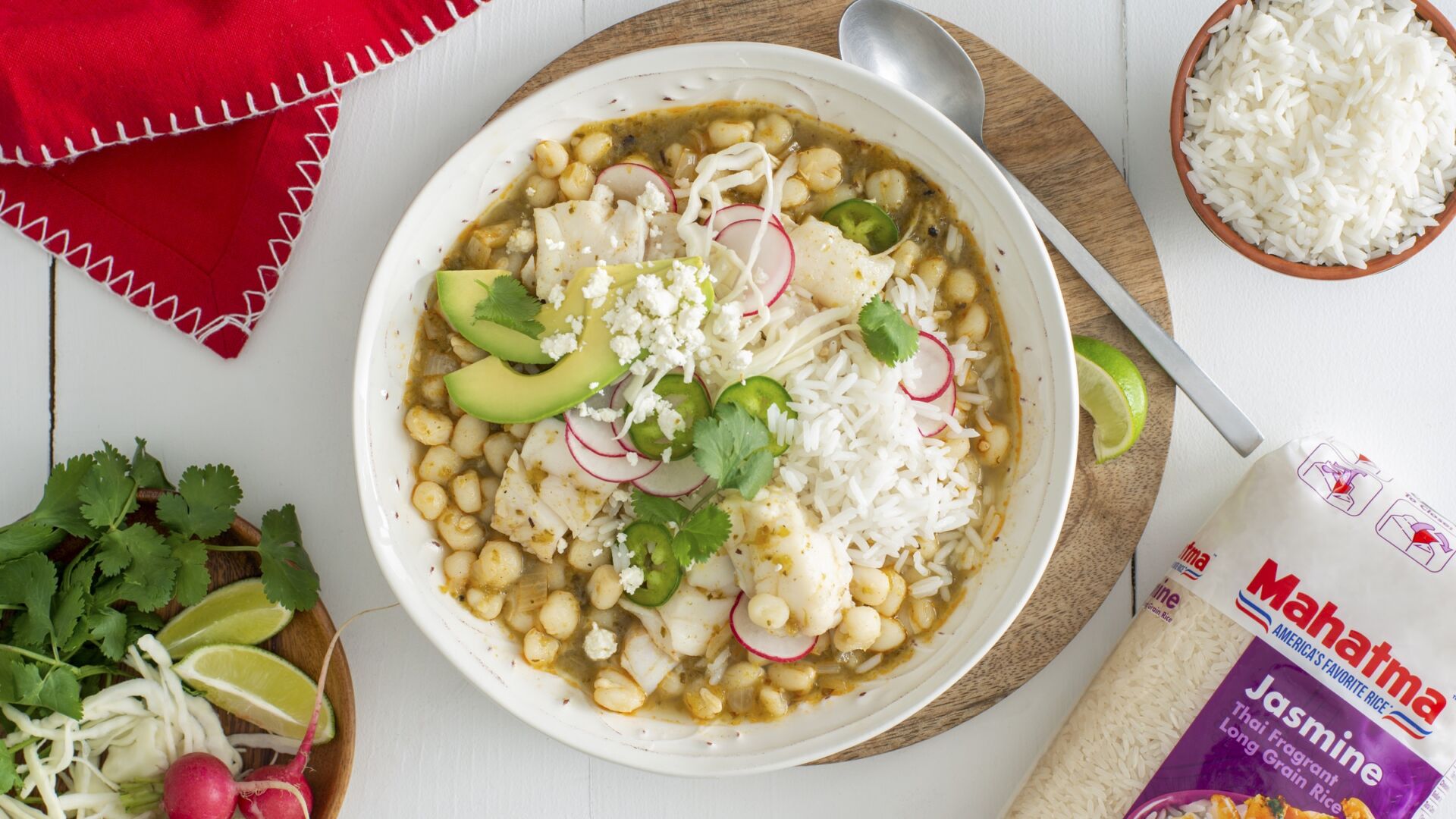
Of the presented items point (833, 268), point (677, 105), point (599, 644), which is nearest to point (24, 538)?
point (599, 644)

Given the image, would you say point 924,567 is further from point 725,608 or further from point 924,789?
point 924,789

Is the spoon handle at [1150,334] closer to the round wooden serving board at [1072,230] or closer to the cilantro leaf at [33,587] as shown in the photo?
the round wooden serving board at [1072,230]

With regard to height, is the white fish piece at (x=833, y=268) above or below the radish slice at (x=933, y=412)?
above

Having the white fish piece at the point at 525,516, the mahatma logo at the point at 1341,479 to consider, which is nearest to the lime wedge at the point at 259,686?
the white fish piece at the point at 525,516

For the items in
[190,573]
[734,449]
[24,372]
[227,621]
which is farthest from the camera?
[24,372]

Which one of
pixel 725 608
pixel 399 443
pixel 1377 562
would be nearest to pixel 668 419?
pixel 725 608

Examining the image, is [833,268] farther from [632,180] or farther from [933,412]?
[632,180]

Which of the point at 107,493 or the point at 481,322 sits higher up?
the point at 481,322
